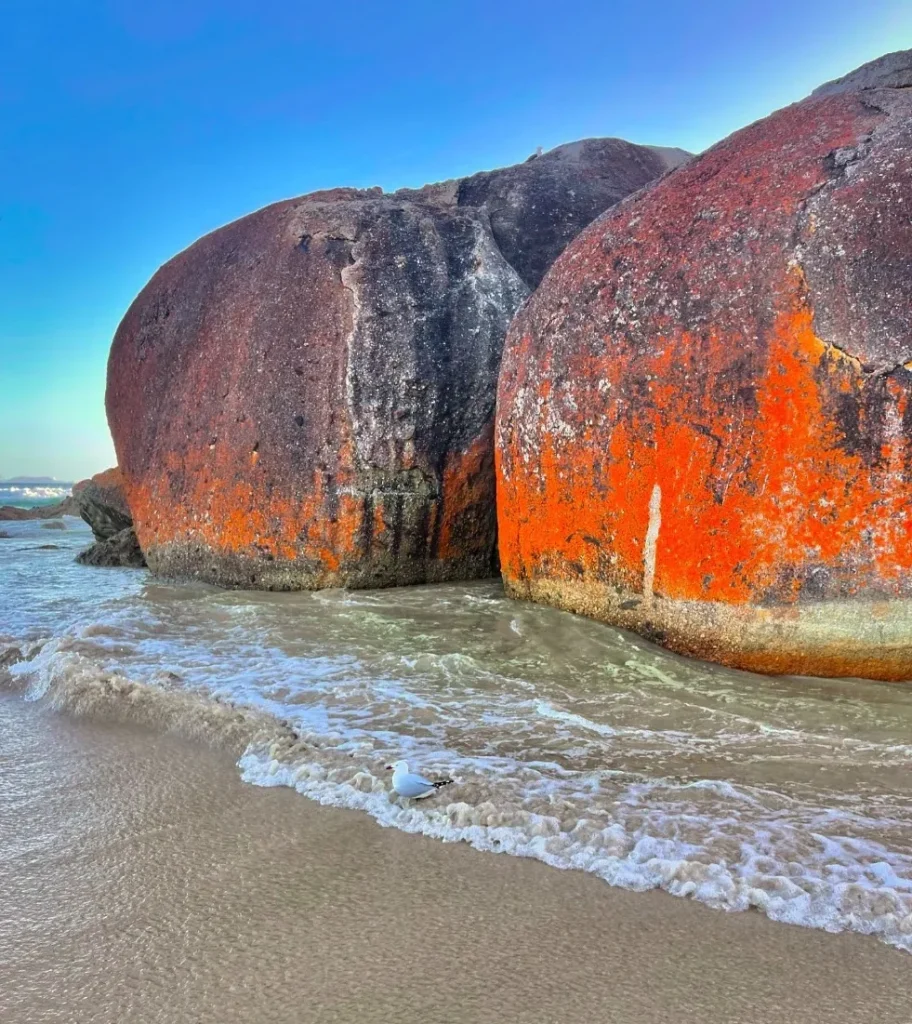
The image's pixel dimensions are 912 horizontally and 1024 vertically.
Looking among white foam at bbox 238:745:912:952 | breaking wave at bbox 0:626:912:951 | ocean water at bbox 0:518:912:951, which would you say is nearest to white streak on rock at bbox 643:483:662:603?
ocean water at bbox 0:518:912:951

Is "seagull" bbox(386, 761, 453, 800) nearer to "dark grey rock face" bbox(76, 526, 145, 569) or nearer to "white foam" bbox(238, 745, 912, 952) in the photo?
"white foam" bbox(238, 745, 912, 952)

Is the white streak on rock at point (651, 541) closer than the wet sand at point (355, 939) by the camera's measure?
No

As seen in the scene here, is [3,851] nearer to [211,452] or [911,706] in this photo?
[911,706]

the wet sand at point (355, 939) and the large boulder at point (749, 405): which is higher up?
the large boulder at point (749, 405)

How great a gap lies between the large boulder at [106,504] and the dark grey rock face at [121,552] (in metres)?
0.17

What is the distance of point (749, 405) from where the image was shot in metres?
2.86

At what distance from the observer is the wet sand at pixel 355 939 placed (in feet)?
3.98

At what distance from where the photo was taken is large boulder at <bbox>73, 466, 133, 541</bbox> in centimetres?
637

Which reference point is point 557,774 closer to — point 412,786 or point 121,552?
point 412,786

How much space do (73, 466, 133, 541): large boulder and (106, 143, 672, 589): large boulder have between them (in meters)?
1.31

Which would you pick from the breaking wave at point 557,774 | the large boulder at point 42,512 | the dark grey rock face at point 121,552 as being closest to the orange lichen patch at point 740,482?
the breaking wave at point 557,774

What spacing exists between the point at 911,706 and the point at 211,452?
367cm

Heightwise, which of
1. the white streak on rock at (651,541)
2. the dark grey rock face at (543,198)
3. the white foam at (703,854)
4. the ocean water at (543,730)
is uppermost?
the dark grey rock face at (543,198)

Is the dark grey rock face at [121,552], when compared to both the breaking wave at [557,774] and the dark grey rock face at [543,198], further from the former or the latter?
the dark grey rock face at [543,198]
